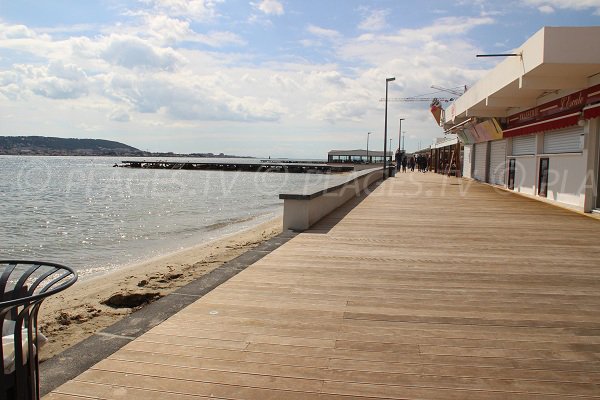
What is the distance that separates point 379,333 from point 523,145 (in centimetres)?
1688

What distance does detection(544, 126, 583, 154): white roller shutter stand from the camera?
13.1m

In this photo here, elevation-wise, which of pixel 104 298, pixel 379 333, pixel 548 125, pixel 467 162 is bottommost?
pixel 104 298

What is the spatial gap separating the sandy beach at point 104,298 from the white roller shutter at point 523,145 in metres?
12.8

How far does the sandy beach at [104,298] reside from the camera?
17.4ft

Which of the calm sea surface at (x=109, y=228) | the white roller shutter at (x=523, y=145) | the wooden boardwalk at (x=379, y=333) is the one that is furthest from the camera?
the white roller shutter at (x=523, y=145)

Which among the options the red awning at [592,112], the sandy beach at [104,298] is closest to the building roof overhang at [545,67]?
the red awning at [592,112]

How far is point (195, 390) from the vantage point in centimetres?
277

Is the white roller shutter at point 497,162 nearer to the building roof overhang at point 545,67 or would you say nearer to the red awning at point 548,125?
the red awning at point 548,125

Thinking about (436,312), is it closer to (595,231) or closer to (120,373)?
(120,373)

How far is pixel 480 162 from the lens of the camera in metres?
26.7

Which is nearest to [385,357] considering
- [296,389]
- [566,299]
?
[296,389]

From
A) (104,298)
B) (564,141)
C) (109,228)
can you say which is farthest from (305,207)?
(109,228)

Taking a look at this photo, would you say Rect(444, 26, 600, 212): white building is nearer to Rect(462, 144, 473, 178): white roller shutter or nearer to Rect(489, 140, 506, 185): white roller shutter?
Rect(489, 140, 506, 185): white roller shutter

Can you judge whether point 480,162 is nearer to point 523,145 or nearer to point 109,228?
point 523,145
